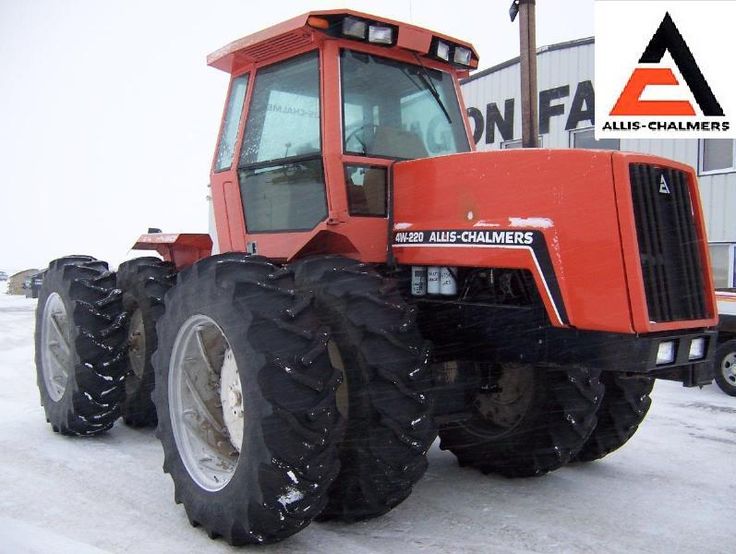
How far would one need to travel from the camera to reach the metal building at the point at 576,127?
11992mm

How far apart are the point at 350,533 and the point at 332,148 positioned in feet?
6.61

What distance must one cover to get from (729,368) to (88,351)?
7.25 metres

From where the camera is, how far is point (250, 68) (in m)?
4.65

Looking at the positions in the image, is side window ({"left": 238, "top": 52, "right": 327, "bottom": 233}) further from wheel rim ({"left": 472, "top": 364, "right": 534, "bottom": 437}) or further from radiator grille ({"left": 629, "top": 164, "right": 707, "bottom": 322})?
radiator grille ({"left": 629, "top": 164, "right": 707, "bottom": 322})

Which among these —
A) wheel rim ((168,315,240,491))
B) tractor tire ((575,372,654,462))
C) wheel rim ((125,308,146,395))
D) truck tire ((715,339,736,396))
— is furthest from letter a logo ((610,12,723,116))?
wheel rim ((168,315,240,491))

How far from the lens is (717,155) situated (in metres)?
12.3

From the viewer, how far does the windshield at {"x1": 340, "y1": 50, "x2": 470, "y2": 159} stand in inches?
163

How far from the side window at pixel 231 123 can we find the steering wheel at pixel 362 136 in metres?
0.96

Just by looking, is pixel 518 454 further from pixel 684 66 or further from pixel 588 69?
pixel 588 69

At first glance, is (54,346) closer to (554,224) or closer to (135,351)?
(135,351)

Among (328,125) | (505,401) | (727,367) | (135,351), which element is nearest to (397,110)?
(328,125)

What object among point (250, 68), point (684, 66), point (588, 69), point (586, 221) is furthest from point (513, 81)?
point (586, 221)

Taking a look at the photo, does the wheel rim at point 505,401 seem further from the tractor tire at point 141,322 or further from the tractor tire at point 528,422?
the tractor tire at point 141,322

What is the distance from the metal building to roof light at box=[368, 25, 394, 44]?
353 inches
